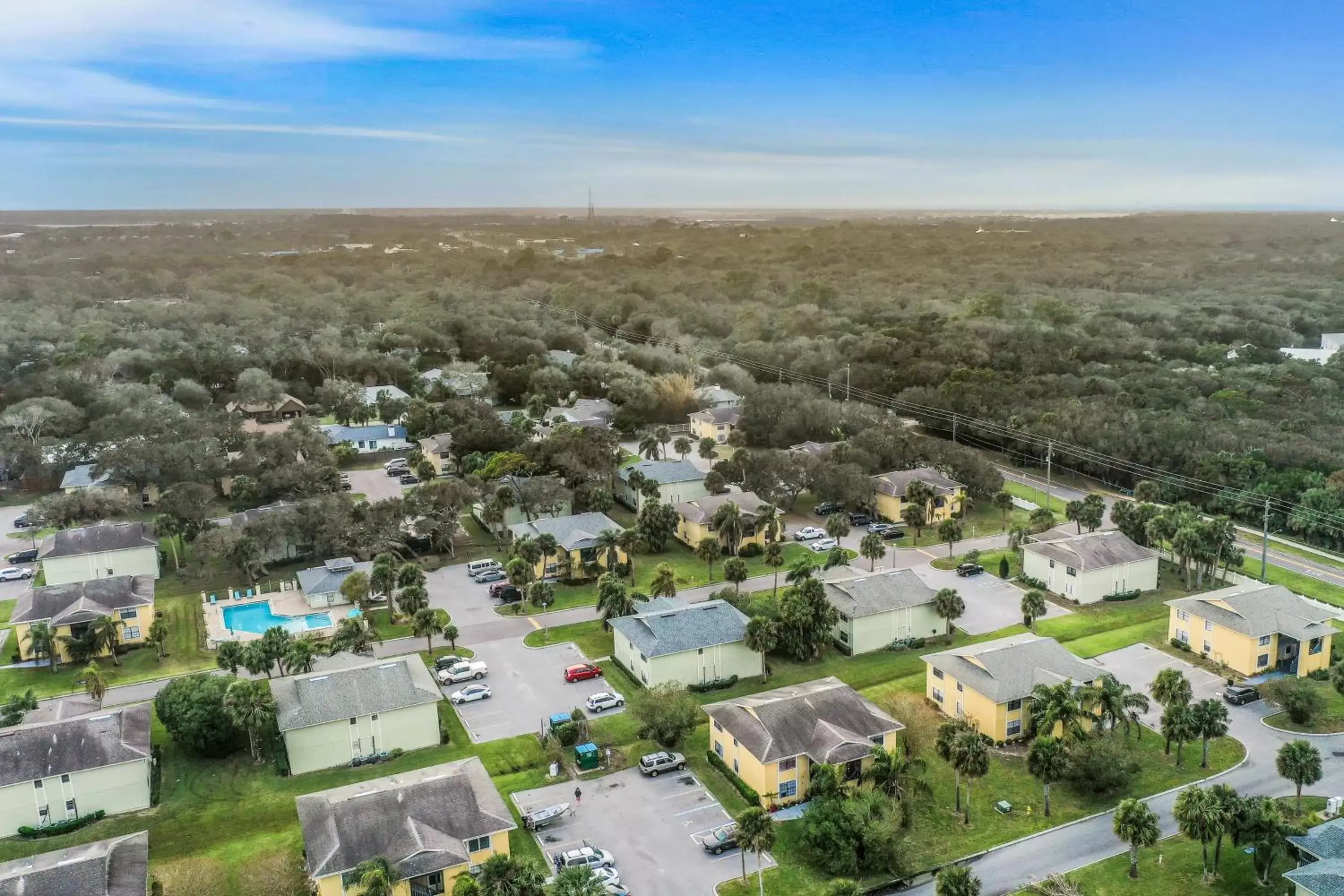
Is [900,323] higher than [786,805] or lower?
higher

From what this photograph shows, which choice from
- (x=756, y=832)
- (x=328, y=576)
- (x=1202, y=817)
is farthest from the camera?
(x=328, y=576)

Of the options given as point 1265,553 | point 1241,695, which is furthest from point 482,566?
point 1265,553

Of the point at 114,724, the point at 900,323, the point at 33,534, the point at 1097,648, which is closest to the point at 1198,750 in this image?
the point at 1097,648

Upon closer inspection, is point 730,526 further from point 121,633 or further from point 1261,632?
point 121,633

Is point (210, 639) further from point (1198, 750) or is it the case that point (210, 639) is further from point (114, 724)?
point (1198, 750)

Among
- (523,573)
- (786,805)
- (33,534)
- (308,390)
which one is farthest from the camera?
(308,390)

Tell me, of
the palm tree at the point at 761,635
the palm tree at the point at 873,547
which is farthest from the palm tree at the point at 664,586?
the palm tree at the point at 873,547

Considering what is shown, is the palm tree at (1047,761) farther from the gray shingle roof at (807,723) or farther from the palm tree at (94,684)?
the palm tree at (94,684)
